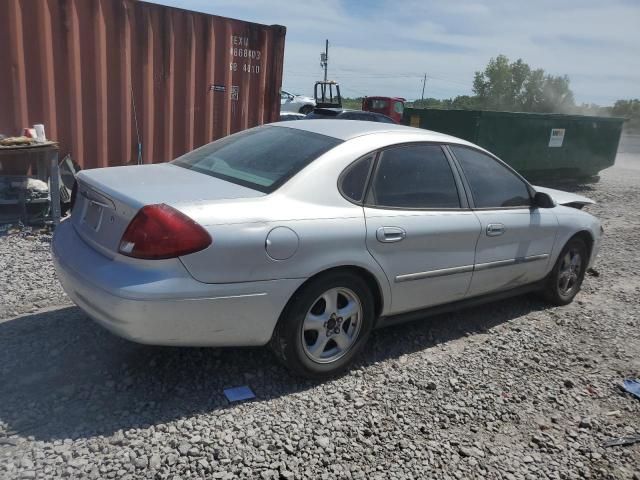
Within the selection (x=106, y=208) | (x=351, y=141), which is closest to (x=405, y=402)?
(x=351, y=141)

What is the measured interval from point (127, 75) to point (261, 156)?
14.3ft

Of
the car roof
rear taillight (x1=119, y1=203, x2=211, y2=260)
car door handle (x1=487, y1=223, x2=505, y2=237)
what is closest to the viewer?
rear taillight (x1=119, y1=203, x2=211, y2=260)

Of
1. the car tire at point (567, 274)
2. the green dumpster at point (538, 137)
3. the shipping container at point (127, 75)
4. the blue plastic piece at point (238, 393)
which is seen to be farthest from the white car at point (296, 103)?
the blue plastic piece at point (238, 393)

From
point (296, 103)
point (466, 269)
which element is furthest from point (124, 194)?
point (296, 103)

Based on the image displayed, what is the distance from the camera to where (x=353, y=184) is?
3.43m

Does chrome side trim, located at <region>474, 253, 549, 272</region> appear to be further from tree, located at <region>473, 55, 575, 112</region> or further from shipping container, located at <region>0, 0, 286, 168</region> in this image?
tree, located at <region>473, 55, 575, 112</region>

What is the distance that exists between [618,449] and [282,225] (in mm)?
2206

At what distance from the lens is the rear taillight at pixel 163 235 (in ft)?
9.04

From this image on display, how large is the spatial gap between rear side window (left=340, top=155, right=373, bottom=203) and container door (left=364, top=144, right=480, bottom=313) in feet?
0.23

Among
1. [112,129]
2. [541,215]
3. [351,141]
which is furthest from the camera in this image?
[112,129]

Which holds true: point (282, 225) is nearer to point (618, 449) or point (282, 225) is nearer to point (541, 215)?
point (618, 449)

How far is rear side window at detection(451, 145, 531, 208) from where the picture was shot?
4.18m

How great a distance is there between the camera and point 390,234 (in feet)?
11.4

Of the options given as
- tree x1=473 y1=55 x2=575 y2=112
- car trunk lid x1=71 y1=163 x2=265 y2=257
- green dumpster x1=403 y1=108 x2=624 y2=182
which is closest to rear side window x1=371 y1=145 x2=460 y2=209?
car trunk lid x1=71 y1=163 x2=265 y2=257
